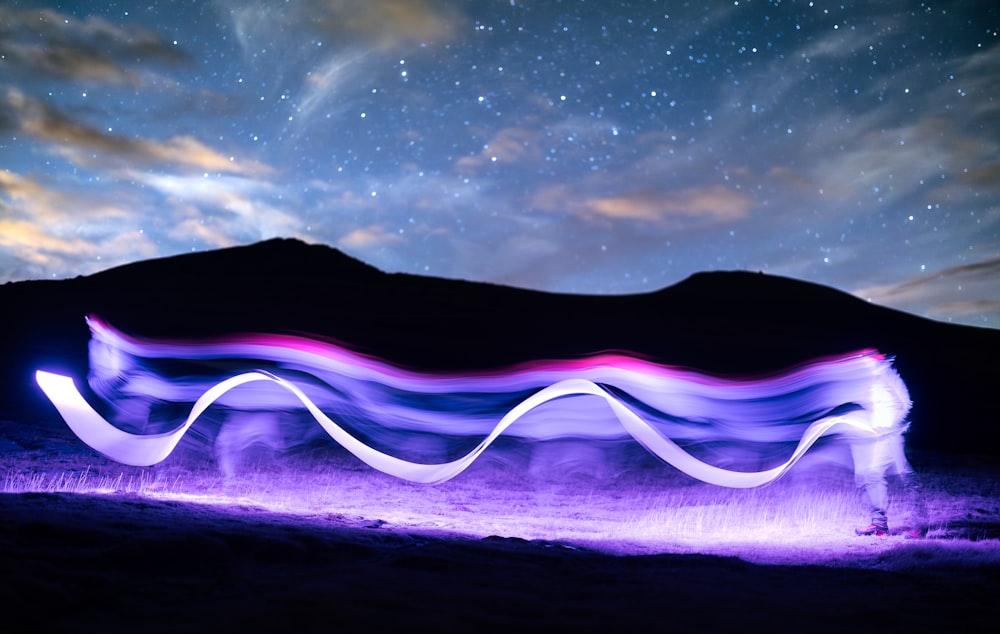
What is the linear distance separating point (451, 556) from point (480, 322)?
2426 centimetres

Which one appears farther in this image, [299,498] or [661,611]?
[299,498]

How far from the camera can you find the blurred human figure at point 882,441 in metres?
8.26

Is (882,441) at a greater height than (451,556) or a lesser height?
greater

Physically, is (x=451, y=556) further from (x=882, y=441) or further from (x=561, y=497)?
(x=882, y=441)

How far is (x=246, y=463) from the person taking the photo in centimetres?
1117

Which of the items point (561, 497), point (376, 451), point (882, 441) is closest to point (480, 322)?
point (561, 497)

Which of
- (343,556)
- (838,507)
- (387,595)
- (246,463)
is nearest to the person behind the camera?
(387,595)

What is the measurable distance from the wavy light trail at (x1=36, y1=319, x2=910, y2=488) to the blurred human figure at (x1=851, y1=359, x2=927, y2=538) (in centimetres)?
2

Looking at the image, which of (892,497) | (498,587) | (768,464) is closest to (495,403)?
(768,464)

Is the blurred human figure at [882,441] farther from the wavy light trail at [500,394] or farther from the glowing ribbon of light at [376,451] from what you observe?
the glowing ribbon of light at [376,451]

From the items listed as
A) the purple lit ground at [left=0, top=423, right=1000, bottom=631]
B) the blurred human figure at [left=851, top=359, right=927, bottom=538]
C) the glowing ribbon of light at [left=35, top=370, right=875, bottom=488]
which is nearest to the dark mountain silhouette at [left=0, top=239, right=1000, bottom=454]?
the glowing ribbon of light at [left=35, top=370, right=875, bottom=488]

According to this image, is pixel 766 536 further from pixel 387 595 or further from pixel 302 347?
pixel 302 347

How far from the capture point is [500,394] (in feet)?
38.6

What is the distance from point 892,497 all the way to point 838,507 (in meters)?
1.36
